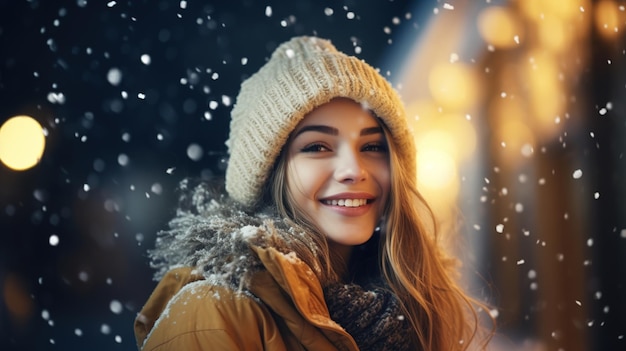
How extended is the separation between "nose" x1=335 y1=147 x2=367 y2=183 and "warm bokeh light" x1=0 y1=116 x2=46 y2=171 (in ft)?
2.21

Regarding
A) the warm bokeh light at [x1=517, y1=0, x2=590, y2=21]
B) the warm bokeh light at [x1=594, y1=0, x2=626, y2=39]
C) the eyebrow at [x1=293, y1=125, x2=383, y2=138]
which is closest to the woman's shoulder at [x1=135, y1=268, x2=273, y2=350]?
the eyebrow at [x1=293, y1=125, x2=383, y2=138]

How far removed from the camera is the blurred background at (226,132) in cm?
117

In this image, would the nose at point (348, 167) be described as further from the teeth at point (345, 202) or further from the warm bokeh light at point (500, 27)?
the warm bokeh light at point (500, 27)

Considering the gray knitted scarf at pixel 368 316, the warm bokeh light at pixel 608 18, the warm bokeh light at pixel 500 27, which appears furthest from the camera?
the warm bokeh light at pixel 500 27

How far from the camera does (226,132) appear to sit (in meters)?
1.65

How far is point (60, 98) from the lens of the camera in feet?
3.97

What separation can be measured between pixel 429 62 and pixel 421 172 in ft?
1.63

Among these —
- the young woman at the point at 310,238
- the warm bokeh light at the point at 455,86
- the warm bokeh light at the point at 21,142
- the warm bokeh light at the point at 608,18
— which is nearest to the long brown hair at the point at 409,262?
the young woman at the point at 310,238

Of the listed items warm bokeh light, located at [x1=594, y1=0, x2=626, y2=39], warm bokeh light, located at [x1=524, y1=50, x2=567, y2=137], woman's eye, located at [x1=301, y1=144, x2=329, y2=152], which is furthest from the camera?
warm bokeh light, located at [x1=524, y1=50, x2=567, y2=137]

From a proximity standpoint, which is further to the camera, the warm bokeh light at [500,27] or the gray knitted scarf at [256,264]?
the warm bokeh light at [500,27]

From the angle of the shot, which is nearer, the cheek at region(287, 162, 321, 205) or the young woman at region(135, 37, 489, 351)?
the young woman at region(135, 37, 489, 351)

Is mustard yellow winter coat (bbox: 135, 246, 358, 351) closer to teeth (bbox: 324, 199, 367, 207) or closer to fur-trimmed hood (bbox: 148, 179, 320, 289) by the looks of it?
fur-trimmed hood (bbox: 148, 179, 320, 289)

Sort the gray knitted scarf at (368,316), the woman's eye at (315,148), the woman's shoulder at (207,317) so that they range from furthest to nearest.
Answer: the woman's eye at (315,148)
the gray knitted scarf at (368,316)
the woman's shoulder at (207,317)

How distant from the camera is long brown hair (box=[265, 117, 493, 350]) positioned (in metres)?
1.10
